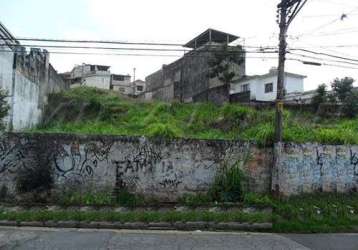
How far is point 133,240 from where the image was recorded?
8977 millimetres

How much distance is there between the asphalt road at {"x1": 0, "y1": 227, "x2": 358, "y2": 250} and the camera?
8.38 m

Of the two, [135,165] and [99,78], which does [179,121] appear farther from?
[99,78]

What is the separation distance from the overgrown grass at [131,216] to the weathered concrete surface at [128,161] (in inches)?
73.4

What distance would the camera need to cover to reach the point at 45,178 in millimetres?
12664

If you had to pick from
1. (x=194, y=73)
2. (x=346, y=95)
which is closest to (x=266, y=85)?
(x=194, y=73)

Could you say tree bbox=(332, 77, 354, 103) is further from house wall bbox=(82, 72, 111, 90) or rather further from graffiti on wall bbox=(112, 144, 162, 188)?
house wall bbox=(82, 72, 111, 90)

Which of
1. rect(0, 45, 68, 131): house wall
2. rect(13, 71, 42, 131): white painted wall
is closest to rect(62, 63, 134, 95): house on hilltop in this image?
rect(0, 45, 68, 131): house wall

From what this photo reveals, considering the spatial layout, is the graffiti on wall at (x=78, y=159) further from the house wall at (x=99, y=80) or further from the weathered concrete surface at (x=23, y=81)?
the house wall at (x=99, y=80)

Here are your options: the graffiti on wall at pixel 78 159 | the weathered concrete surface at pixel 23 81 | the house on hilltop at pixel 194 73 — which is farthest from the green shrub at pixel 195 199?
the house on hilltop at pixel 194 73

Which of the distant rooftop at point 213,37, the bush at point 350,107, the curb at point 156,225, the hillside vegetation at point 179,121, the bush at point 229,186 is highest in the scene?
the distant rooftop at point 213,37

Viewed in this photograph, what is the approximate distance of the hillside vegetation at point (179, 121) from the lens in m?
15.4

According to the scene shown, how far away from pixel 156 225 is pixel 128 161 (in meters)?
3.06

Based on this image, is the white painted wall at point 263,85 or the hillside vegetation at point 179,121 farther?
the white painted wall at point 263,85

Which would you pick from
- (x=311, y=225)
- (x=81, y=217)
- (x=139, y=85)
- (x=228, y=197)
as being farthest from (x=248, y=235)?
(x=139, y=85)
